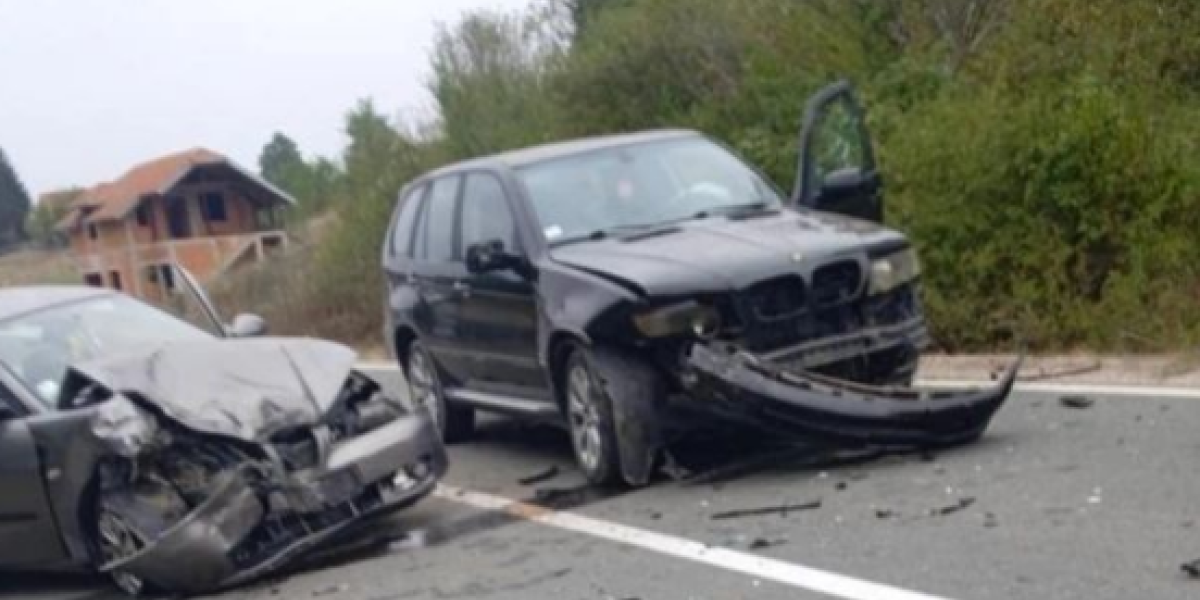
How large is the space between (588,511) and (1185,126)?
701 centimetres

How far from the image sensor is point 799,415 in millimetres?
7805

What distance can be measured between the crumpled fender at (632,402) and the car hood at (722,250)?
0.41m

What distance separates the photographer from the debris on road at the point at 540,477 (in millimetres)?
9281

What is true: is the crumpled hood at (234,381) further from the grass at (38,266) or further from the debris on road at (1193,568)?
the grass at (38,266)

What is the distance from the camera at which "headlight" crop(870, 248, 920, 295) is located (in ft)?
27.7

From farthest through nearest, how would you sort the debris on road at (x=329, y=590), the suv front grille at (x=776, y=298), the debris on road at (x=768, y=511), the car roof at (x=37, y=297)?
1. the car roof at (x=37, y=297)
2. the suv front grille at (x=776, y=298)
3. the debris on road at (x=768, y=511)
4. the debris on road at (x=329, y=590)

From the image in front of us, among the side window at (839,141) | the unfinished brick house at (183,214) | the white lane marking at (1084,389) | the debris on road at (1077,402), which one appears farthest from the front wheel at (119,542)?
the unfinished brick house at (183,214)

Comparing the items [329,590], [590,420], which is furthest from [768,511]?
[329,590]

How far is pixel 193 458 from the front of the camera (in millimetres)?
7652

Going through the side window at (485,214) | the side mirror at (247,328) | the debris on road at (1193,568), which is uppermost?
the side window at (485,214)

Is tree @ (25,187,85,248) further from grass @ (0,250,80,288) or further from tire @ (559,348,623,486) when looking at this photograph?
tire @ (559,348,623,486)

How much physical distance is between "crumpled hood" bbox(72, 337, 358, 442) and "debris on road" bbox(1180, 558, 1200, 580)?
12.8ft

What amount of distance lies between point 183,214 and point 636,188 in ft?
170

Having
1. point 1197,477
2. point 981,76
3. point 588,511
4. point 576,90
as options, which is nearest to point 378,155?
point 576,90
